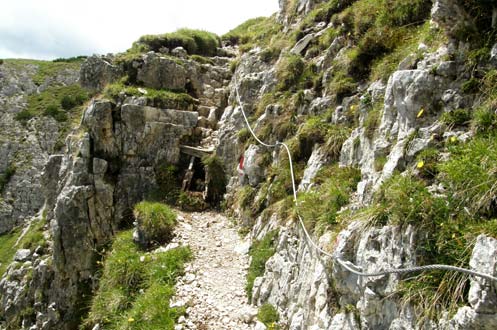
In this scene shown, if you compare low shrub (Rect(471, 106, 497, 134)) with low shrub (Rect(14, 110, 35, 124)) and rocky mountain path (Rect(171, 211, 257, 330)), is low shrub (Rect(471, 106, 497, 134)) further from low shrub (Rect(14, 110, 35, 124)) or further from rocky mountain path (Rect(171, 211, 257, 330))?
low shrub (Rect(14, 110, 35, 124))

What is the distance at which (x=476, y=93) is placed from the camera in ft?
21.9

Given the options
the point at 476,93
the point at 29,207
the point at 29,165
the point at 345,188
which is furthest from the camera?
the point at 29,165

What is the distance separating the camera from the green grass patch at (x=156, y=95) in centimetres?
1873

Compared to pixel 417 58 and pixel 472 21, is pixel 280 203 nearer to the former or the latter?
pixel 417 58

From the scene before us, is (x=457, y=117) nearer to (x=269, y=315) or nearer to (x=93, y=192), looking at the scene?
(x=269, y=315)

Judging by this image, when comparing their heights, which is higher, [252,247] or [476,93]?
[476,93]

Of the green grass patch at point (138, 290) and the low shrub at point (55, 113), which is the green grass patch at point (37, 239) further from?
the low shrub at point (55, 113)

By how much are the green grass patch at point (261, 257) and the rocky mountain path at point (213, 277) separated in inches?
11.0

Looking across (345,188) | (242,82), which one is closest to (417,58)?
(345,188)

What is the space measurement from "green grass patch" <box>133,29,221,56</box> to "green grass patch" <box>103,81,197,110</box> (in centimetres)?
546

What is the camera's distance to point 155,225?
46.1 ft

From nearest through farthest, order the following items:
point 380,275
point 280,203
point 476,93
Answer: point 380,275
point 476,93
point 280,203

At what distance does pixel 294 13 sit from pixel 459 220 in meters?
16.8

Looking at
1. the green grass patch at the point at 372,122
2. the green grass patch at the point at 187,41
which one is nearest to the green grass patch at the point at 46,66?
the green grass patch at the point at 187,41
